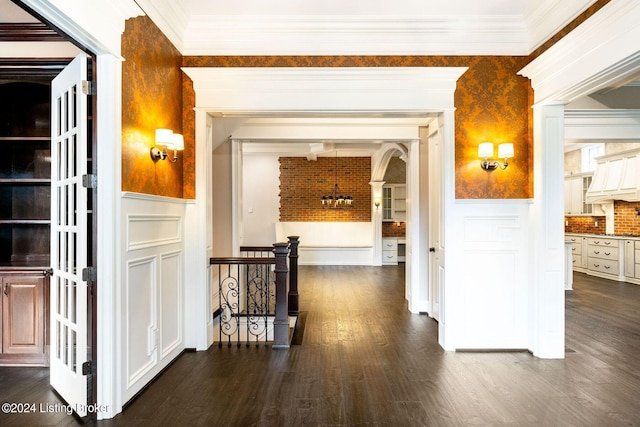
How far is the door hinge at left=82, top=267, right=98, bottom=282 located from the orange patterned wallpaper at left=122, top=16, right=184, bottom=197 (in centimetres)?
59

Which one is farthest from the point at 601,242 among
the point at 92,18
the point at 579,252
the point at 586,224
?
the point at 92,18

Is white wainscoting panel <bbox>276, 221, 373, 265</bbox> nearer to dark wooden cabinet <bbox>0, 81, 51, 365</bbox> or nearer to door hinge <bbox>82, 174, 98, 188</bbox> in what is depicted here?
dark wooden cabinet <bbox>0, 81, 51, 365</bbox>

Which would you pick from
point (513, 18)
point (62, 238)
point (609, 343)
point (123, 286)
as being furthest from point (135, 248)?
point (609, 343)

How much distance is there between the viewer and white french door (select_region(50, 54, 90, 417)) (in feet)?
7.89

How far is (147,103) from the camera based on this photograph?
293cm

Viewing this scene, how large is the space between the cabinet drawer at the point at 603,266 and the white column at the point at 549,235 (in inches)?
230

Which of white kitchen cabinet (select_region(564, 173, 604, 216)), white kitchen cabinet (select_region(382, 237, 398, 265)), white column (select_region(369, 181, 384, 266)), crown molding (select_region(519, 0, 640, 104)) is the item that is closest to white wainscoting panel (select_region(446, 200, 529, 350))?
crown molding (select_region(519, 0, 640, 104))

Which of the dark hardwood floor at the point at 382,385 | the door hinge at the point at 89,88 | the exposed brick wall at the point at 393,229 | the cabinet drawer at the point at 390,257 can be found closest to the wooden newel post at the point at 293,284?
the dark hardwood floor at the point at 382,385

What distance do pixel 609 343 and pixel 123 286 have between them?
4.85 meters

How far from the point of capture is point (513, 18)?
351 centimetres

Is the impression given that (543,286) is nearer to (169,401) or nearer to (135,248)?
(169,401)

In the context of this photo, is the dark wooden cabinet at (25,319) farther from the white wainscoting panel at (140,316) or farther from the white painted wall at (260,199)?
the white painted wall at (260,199)

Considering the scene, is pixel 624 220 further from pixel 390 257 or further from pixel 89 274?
pixel 89 274

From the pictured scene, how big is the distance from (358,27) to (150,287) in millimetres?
3103
